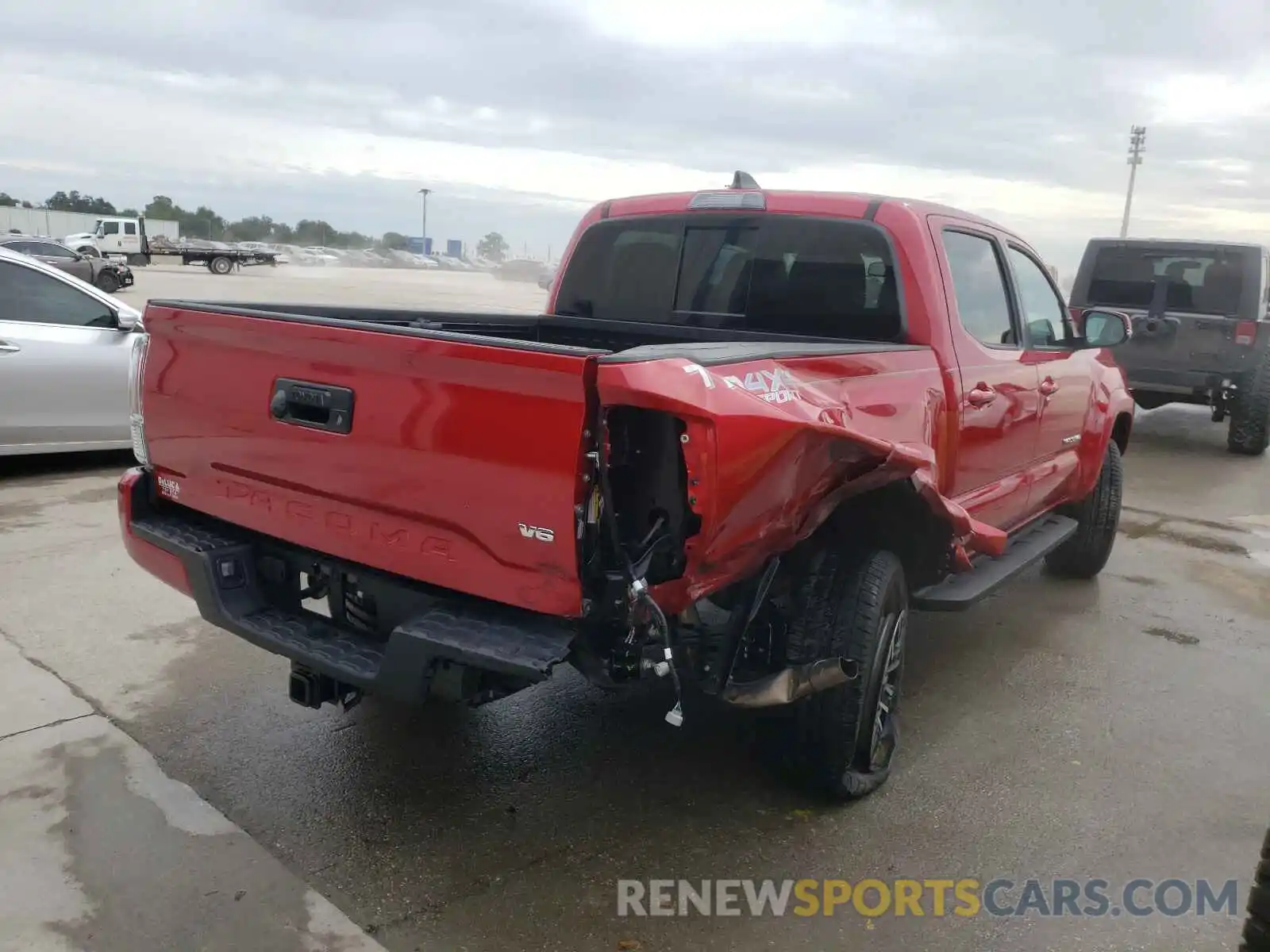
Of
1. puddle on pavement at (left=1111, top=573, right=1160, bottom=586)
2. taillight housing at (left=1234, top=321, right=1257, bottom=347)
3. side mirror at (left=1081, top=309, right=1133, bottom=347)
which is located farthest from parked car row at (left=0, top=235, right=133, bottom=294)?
side mirror at (left=1081, top=309, right=1133, bottom=347)

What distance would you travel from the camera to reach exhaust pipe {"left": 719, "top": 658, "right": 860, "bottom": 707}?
3.00 m

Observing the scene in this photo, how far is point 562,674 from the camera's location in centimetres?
443

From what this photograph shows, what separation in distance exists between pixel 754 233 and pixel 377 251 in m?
71.7

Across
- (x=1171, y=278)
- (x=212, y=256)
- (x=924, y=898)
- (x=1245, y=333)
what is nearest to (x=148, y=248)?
(x=212, y=256)

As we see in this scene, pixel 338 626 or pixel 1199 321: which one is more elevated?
pixel 1199 321

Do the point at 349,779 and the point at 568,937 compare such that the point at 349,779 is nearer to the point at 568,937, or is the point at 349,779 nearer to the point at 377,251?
the point at 568,937

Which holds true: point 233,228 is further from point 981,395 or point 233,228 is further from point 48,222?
point 981,395

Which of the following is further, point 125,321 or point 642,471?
point 125,321

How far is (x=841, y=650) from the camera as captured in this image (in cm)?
326

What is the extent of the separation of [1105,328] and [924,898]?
130 inches

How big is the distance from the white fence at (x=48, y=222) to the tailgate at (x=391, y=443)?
60.9m

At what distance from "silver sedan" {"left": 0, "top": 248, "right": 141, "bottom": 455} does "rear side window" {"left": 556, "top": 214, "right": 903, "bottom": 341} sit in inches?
170

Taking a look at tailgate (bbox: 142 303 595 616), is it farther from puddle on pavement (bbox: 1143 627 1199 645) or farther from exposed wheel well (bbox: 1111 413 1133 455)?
exposed wheel well (bbox: 1111 413 1133 455)

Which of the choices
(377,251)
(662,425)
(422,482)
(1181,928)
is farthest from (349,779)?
(377,251)
